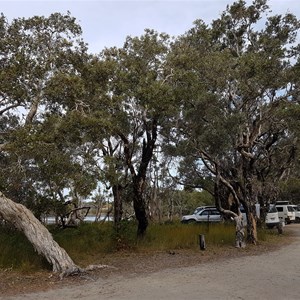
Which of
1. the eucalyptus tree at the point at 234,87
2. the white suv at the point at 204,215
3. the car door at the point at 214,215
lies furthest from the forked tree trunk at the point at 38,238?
the car door at the point at 214,215

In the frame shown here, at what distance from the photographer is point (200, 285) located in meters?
8.69

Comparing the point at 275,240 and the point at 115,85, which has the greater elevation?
the point at 115,85

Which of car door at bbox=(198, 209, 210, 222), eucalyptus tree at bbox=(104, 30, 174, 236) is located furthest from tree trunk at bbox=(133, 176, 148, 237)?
car door at bbox=(198, 209, 210, 222)

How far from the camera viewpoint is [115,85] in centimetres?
1294

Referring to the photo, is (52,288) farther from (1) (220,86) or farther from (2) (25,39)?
(1) (220,86)

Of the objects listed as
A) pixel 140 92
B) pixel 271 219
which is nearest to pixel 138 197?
pixel 140 92

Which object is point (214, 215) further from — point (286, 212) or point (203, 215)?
point (286, 212)

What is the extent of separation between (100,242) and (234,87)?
26.4 ft

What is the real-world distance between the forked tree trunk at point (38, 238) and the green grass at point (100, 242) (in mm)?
574

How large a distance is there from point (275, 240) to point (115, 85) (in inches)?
426

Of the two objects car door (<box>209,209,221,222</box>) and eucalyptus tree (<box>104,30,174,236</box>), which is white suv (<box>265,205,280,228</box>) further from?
eucalyptus tree (<box>104,30,174,236</box>)

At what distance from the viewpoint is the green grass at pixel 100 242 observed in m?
11.4

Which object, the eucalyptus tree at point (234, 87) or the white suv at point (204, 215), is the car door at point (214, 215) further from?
the eucalyptus tree at point (234, 87)

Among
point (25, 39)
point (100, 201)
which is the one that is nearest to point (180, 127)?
point (25, 39)
